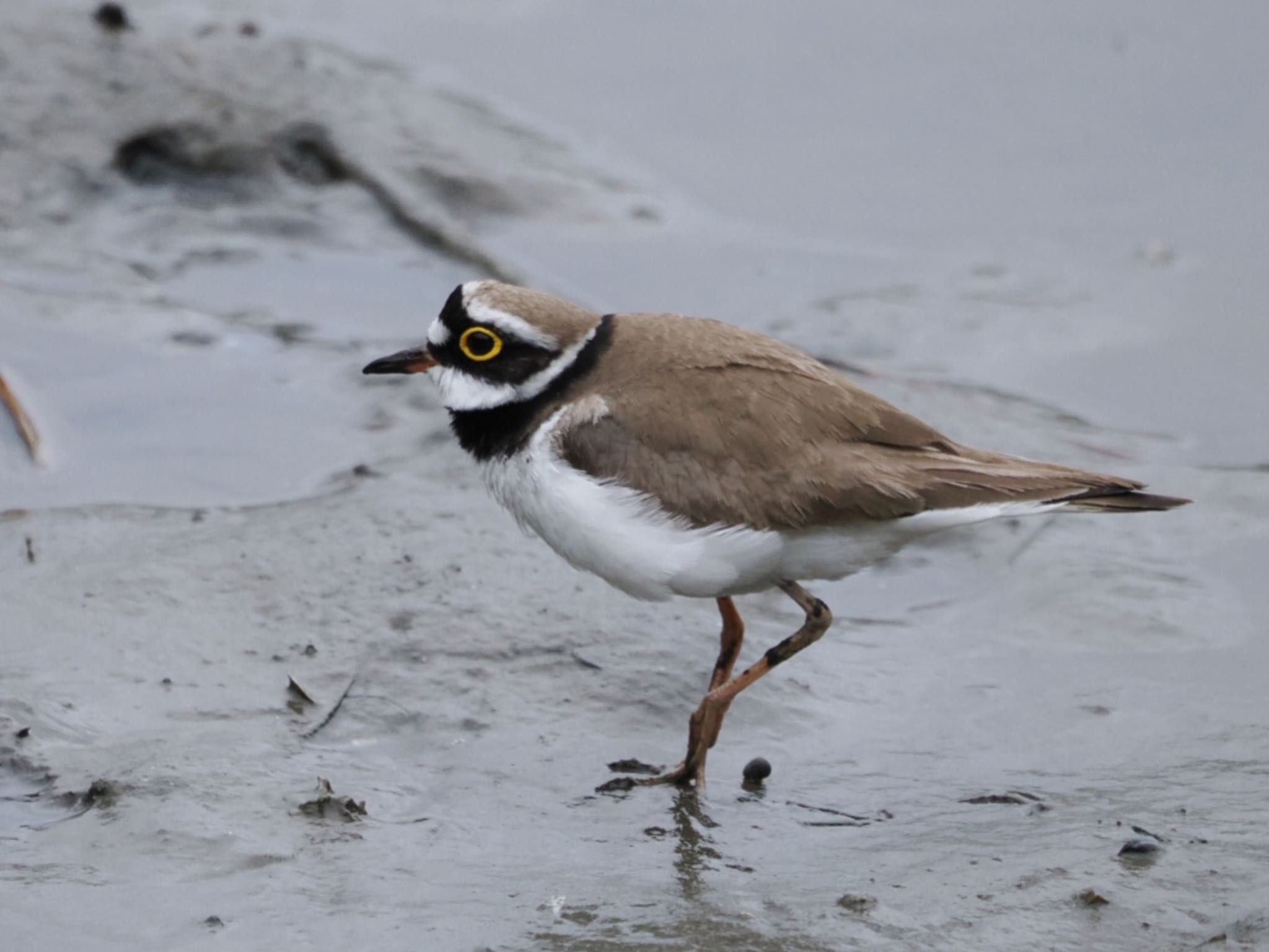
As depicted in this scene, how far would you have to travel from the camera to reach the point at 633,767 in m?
5.64

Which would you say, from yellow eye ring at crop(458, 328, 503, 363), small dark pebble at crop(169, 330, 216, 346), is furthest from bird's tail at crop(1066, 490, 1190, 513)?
small dark pebble at crop(169, 330, 216, 346)

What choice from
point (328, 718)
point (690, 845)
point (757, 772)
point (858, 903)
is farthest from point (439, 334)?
point (858, 903)

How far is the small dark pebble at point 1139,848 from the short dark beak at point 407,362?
108 inches

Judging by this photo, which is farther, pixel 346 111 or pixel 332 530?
pixel 346 111

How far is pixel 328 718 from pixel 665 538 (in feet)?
4.18

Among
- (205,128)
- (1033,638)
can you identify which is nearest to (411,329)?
(205,128)

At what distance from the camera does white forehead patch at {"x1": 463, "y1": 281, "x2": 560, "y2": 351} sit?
226 inches

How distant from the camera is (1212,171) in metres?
10.7

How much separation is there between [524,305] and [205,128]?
5.05m

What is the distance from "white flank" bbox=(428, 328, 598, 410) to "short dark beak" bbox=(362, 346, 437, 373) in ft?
0.61

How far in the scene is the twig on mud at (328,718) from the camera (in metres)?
5.59

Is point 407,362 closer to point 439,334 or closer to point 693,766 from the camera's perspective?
point 439,334

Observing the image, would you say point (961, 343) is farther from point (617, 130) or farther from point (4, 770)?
point (4, 770)

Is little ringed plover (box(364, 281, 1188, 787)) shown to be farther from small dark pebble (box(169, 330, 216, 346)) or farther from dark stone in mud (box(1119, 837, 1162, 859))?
small dark pebble (box(169, 330, 216, 346))
